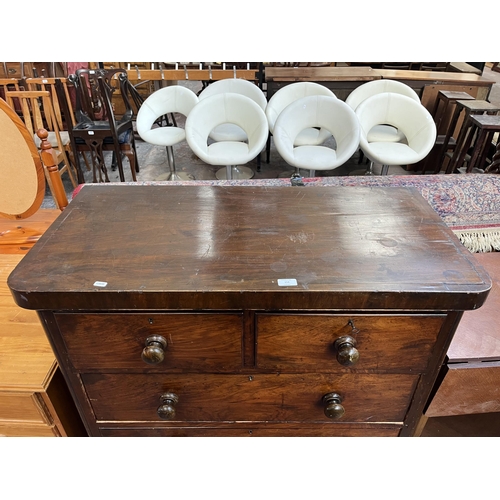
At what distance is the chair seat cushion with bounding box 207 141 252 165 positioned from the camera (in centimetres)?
275

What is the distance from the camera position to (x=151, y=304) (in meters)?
0.80

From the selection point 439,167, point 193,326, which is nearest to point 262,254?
point 193,326

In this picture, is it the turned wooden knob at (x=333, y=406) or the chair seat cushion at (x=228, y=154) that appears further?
the chair seat cushion at (x=228, y=154)

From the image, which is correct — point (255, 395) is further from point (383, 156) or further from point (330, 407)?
point (383, 156)

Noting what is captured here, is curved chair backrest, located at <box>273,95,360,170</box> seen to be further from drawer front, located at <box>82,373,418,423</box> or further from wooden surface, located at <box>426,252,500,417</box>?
drawer front, located at <box>82,373,418,423</box>

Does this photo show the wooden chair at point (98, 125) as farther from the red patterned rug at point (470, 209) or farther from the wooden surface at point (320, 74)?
the red patterned rug at point (470, 209)

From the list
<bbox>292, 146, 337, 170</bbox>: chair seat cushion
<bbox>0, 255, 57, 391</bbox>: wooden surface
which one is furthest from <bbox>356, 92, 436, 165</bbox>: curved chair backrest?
<bbox>0, 255, 57, 391</bbox>: wooden surface

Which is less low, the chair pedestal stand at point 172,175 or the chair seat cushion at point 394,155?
the chair seat cushion at point 394,155

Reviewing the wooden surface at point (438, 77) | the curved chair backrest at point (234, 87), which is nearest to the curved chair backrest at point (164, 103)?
the curved chair backrest at point (234, 87)

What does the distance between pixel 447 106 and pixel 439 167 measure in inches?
21.5

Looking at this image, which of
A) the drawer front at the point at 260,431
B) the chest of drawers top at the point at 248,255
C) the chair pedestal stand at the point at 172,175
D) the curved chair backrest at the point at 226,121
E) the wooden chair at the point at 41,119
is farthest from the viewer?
the chair pedestal stand at the point at 172,175

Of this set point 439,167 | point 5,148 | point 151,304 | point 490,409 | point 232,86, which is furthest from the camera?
point 439,167

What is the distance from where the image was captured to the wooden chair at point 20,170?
1357 mm

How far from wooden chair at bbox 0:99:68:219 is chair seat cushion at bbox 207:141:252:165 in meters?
1.32
